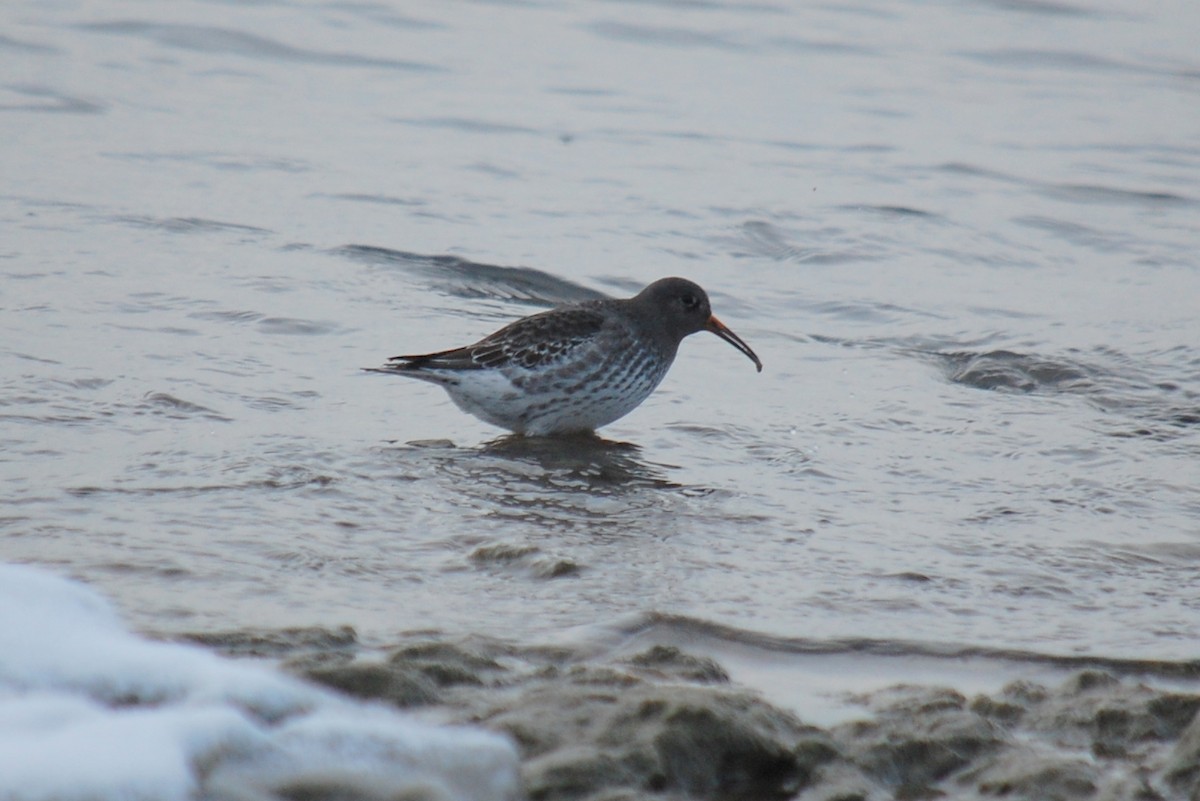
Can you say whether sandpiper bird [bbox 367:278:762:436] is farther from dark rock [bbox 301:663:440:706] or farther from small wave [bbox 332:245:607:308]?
dark rock [bbox 301:663:440:706]

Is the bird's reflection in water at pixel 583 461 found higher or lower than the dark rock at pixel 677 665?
lower

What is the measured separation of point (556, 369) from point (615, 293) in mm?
2122

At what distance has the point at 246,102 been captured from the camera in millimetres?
12469

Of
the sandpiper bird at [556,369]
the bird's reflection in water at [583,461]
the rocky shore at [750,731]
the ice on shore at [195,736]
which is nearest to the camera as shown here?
the ice on shore at [195,736]

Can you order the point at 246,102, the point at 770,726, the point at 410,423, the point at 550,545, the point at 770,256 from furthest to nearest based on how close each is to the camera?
1. the point at 246,102
2. the point at 770,256
3. the point at 410,423
4. the point at 550,545
5. the point at 770,726

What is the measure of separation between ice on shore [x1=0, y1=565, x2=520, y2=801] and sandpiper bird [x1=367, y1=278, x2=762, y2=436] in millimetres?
3229

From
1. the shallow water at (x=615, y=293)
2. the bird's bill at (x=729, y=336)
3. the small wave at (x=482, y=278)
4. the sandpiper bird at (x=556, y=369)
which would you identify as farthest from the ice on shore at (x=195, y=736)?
the small wave at (x=482, y=278)

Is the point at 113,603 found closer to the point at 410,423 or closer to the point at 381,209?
the point at 410,423

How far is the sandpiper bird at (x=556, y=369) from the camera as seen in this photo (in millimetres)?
7105

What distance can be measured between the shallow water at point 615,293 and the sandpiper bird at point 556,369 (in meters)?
0.16

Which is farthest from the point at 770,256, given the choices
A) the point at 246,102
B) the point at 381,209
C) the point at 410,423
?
the point at 246,102

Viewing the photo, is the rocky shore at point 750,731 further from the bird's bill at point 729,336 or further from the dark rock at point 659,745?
the bird's bill at point 729,336

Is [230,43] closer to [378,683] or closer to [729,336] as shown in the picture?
[729,336]

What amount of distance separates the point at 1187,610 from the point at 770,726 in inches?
76.2
